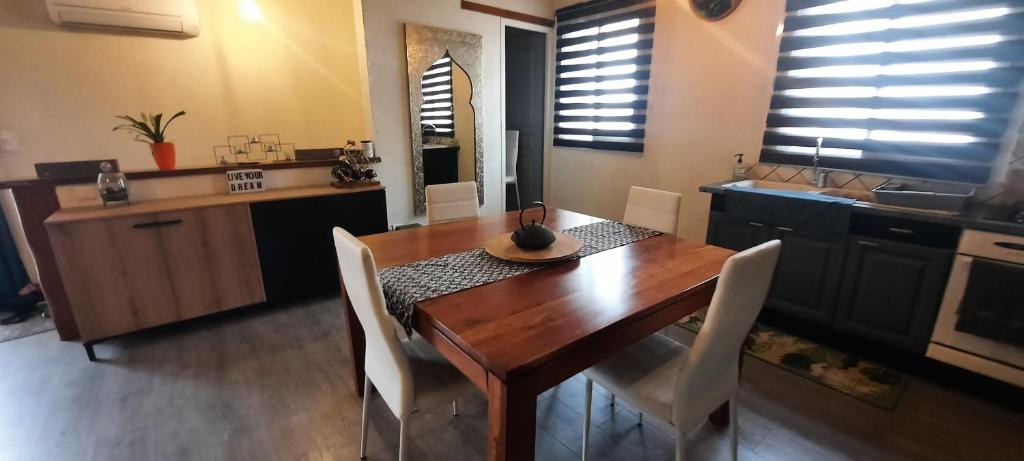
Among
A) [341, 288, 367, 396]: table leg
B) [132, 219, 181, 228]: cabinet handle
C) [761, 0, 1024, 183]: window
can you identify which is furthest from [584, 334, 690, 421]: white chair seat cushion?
[132, 219, 181, 228]: cabinet handle

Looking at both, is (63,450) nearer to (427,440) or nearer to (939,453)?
(427,440)

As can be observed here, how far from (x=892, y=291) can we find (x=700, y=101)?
1770 millimetres

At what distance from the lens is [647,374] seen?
144cm

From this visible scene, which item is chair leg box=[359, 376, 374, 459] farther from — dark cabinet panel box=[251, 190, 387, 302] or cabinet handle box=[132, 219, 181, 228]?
cabinet handle box=[132, 219, 181, 228]

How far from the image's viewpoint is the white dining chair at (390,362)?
47.5 inches

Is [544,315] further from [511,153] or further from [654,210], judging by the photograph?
[511,153]

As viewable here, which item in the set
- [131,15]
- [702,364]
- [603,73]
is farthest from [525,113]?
[702,364]

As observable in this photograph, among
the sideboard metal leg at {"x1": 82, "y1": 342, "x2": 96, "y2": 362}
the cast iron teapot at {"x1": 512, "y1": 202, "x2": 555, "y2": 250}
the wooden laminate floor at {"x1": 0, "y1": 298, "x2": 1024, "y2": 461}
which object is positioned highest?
the cast iron teapot at {"x1": 512, "y1": 202, "x2": 555, "y2": 250}

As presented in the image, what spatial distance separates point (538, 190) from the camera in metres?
4.73

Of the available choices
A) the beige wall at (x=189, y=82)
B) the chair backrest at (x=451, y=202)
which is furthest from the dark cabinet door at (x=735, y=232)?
the beige wall at (x=189, y=82)

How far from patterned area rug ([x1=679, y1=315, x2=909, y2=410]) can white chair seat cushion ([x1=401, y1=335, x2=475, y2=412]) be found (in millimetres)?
1752

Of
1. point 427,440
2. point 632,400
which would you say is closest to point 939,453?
point 632,400

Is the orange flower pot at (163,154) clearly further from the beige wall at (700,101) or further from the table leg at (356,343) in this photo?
the beige wall at (700,101)

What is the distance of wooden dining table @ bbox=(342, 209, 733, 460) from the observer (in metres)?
1.02
